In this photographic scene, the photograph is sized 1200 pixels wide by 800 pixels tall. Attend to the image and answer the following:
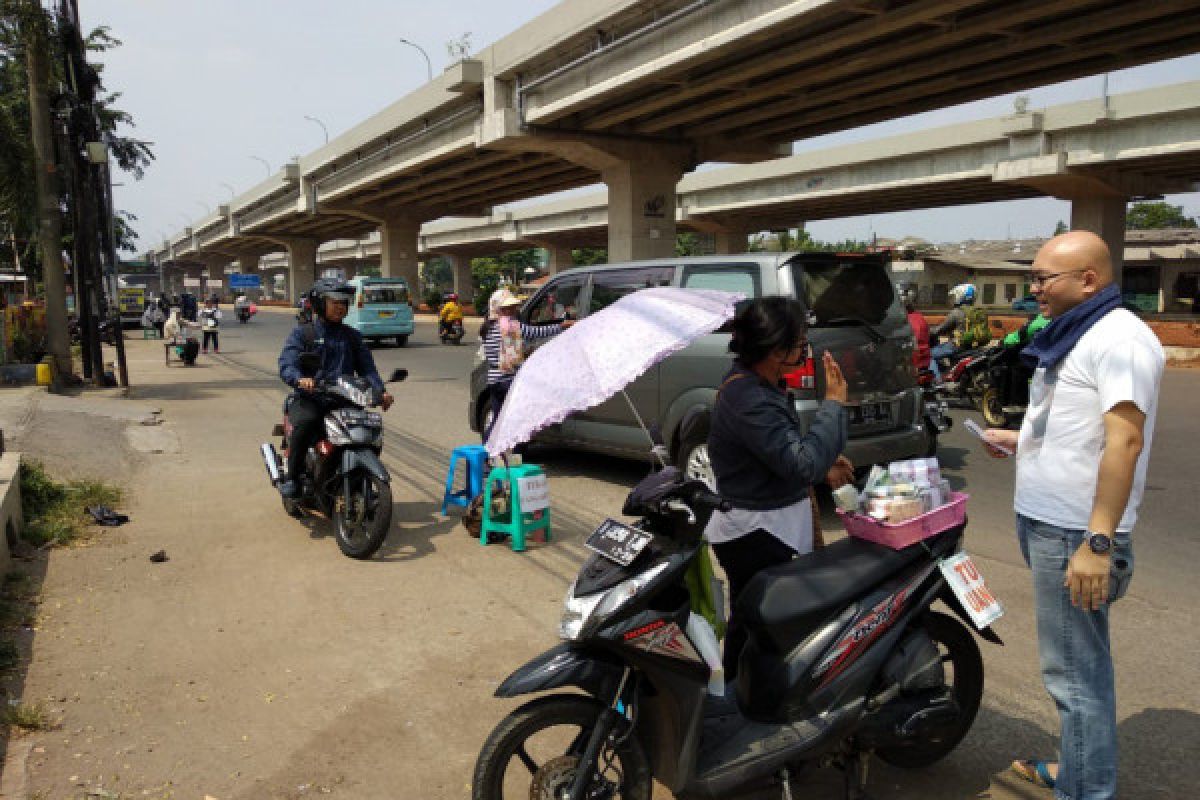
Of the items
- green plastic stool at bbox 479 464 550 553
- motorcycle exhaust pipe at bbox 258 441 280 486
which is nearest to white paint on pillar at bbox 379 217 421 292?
motorcycle exhaust pipe at bbox 258 441 280 486

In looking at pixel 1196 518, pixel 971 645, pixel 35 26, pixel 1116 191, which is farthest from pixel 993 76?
pixel 971 645

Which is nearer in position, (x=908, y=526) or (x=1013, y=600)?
(x=908, y=526)

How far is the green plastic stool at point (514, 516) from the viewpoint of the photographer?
5.90m

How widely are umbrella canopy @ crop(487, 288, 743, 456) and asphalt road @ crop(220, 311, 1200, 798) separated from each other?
1390mm

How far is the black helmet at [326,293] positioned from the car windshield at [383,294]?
21135 millimetres

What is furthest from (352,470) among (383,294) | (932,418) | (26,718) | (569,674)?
(383,294)

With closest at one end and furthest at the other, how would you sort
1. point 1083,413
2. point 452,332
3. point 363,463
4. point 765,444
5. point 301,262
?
point 1083,413 → point 765,444 → point 363,463 → point 452,332 → point 301,262

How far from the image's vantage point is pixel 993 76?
64.5 feet

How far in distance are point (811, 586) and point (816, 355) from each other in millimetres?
2909

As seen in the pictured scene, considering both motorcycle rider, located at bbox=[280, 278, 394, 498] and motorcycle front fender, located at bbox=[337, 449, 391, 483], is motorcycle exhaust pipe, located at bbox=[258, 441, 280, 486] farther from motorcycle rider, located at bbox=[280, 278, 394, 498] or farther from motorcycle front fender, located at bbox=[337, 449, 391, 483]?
motorcycle front fender, located at bbox=[337, 449, 391, 483]

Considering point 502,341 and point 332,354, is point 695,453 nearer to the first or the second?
point 502,341

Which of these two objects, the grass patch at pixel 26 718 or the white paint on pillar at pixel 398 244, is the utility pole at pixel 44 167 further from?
the white paint on pillar at pixel 398 244

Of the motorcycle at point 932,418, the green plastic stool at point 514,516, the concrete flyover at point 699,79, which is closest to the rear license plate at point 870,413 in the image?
the motorcycle at point 932,418

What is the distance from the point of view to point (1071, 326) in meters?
2.60
